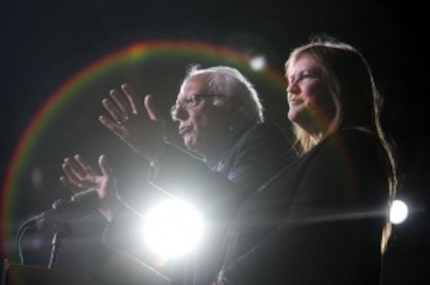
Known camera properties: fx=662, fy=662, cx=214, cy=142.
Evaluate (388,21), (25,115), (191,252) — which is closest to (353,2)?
(388,21)

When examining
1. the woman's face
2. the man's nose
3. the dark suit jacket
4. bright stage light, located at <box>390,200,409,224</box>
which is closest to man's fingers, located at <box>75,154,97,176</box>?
the dark suit jacket

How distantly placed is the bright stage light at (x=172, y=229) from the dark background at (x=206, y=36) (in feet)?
7.99

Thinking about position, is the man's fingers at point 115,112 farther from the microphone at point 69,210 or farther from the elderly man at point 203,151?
the microphone at point 69,210

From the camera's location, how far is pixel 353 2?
12.7 ft

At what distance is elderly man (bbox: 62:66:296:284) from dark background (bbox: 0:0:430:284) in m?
2.00

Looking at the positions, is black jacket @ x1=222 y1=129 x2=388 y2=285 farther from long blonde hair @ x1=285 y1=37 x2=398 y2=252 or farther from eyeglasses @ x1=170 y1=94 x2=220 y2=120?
eyeglasses @ x1=170 y1=94 x2=220 y2=120

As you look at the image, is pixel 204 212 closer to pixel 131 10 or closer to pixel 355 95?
pixel 355 95

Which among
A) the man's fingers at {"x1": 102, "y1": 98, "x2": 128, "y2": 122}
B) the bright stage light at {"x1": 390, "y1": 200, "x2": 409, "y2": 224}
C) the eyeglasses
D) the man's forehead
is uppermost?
the bright stage light at {"x1": 390, "y1": 200, "x2": 409, "y2": 224}

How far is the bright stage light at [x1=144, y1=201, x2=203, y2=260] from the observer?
1.54 m

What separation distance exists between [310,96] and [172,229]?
47cm

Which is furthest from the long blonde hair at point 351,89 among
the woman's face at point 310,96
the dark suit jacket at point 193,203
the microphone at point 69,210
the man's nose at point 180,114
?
the microphone at point 69,210

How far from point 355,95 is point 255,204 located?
33 cm

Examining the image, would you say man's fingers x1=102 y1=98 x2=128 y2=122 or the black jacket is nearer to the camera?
the black jacket

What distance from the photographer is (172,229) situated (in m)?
1.61
